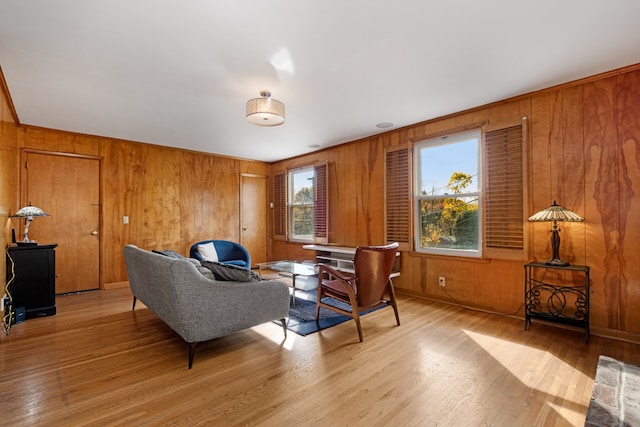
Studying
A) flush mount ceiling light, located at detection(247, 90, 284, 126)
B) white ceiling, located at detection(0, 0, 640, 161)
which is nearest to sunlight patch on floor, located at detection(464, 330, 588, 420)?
white ceiling, located at detection(0, 0, 640, 161)

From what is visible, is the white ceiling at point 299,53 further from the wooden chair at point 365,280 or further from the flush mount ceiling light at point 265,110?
the wooden chair at point 365,280

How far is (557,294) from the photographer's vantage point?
312 cm

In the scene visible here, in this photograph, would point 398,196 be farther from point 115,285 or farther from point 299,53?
point 115,285

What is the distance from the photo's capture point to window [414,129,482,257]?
12.3 ft

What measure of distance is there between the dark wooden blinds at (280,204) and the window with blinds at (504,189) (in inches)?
163

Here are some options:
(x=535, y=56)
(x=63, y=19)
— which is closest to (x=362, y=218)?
(x=535, y=56)

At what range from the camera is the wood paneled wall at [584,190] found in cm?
274

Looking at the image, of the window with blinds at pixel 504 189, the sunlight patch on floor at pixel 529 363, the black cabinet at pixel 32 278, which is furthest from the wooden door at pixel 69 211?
the window with blinds at pixel 504 189

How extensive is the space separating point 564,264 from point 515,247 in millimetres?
498

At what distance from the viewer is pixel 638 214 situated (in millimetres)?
2691

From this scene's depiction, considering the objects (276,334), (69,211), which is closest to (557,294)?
(276,334)

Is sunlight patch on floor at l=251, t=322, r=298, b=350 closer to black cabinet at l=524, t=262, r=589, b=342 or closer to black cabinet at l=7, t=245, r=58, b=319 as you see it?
black cabinet at l=524, t=262, r=589, b=342

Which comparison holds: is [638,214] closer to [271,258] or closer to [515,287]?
[515,287]

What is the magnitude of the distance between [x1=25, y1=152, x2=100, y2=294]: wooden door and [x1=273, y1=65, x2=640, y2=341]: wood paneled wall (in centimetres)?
533
